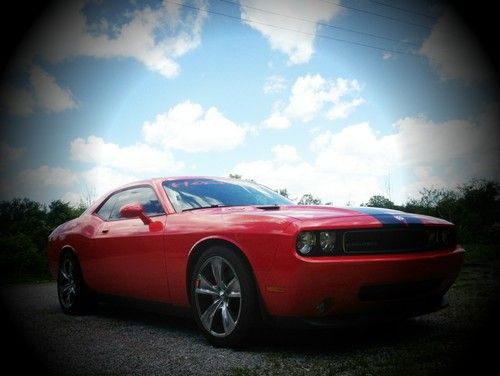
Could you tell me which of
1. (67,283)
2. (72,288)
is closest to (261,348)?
(72,288)

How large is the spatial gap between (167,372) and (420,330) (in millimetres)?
2018

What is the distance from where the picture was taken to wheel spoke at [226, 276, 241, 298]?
10.4ft

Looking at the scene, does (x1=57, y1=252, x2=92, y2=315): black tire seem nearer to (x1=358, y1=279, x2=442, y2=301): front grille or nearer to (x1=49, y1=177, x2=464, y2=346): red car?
(x1=49, y1=177, x2=464, y2=346): red car

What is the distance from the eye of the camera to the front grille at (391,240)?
2.96 metres

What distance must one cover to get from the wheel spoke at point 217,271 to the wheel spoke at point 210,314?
5.1 inches

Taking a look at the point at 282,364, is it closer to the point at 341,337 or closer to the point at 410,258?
the point at 341,337

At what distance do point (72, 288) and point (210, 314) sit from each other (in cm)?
249

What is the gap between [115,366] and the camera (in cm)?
291

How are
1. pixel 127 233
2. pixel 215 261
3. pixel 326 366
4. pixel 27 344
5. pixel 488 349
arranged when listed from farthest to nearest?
pixel 127 233, pixel 27 344, pixel 215 261, pixel 488 349, pixel 326 366

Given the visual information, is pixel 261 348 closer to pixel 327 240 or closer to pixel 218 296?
pixel 218 296

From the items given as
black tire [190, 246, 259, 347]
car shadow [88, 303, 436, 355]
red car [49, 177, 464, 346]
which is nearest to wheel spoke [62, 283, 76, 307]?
red car [49, 177, 464, 346]

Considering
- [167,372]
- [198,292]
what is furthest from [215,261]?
[167,372]

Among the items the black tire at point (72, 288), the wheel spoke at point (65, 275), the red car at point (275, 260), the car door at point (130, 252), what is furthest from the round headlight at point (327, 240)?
the wheel spoke at point (65, 275)

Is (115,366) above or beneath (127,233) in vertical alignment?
beneath
